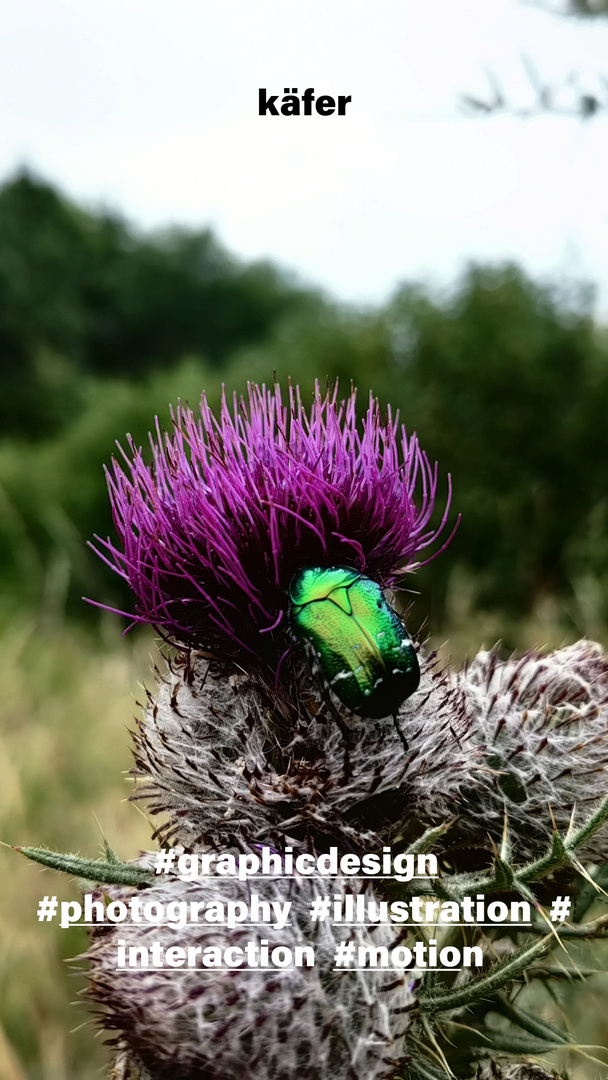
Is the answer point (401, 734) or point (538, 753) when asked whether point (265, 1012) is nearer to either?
point (401, 734)

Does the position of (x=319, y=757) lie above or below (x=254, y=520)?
below

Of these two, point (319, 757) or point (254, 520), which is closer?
point (319, 757)

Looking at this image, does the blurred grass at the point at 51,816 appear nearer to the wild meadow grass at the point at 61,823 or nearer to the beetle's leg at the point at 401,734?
the wild meadow grass at the point at 61,823

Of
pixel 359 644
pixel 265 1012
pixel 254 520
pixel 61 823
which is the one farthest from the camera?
pixel 61 823

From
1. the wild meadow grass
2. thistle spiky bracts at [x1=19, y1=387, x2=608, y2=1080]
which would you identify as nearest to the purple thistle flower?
thistle spiky bracts at [x1=19, y1=387, x2=608, y2=1080]

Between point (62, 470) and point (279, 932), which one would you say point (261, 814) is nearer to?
point (279, 932)

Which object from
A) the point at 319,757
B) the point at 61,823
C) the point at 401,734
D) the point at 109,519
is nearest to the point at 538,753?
the point at 401,734
